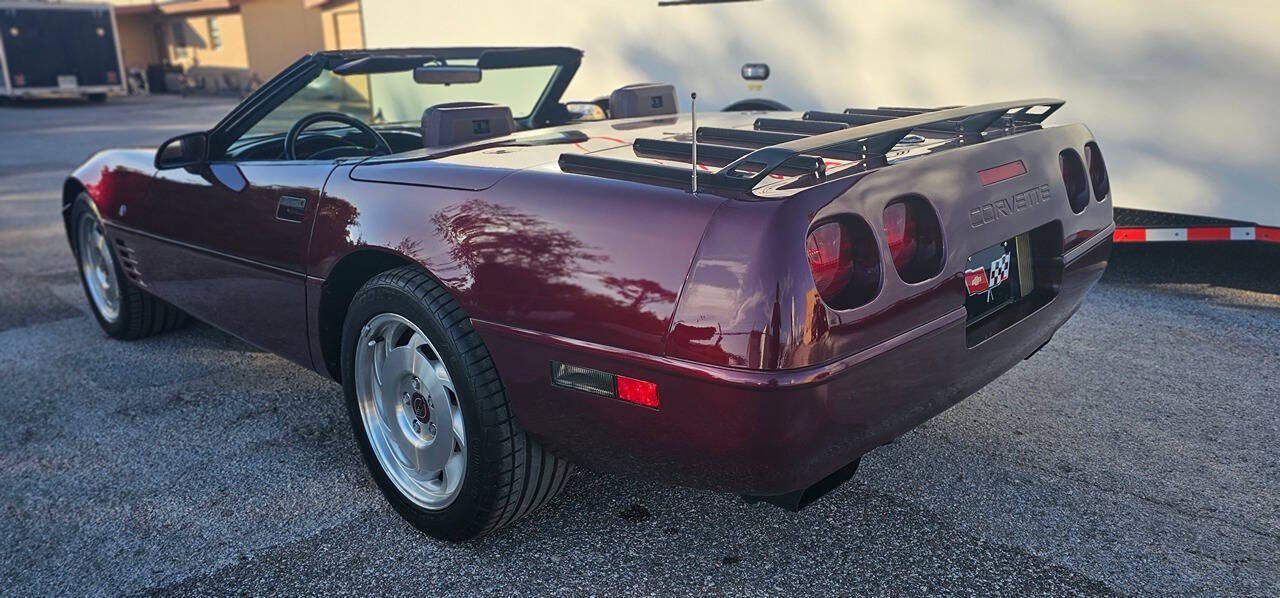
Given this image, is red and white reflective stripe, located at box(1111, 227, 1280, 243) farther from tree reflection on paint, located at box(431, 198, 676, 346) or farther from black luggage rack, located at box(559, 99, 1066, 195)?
tree reflection on paint, located at box(431, 198, 676, 346)

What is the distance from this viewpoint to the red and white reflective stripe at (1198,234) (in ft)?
15.4

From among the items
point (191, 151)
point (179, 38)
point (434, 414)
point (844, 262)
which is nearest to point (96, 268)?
point (191, 151)

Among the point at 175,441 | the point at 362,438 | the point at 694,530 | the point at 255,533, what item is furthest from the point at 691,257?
the point at 175,441

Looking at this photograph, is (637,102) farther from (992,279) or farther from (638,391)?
(638,391)

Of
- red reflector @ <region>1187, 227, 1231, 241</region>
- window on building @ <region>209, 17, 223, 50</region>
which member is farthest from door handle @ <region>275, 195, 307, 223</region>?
window on building @ <region>209, 17, 223, 50</region>

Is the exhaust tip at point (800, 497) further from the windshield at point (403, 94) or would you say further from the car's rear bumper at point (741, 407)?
the windshield at point (403, 94)

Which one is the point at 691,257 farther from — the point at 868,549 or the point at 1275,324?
the point at 1275,324

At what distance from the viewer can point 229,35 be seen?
3042 centimetres

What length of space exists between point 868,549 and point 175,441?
2.37 m

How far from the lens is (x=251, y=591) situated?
2.35 metres

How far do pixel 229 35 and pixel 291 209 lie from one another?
31.3 metres

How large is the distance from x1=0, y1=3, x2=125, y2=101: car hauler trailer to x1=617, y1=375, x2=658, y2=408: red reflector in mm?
26608

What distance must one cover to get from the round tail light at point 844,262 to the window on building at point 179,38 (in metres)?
36.6

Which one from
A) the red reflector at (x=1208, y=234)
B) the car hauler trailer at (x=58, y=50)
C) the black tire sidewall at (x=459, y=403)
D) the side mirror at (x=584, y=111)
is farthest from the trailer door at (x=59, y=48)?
the red reflector at (x=1208, y=234)
